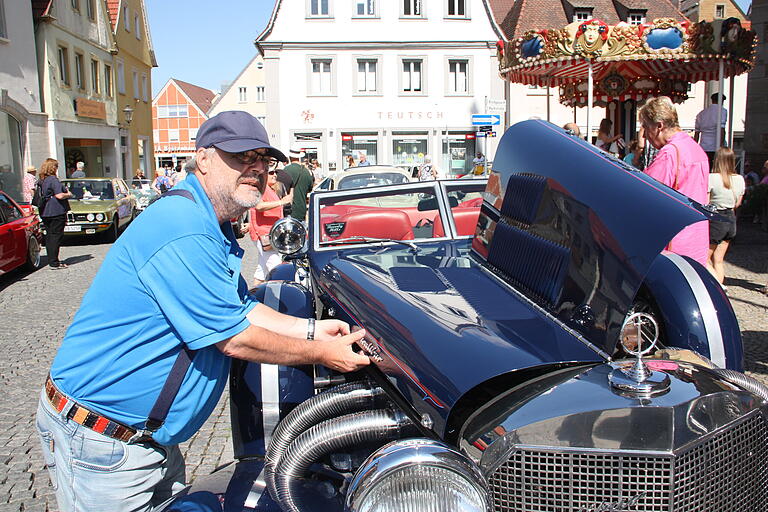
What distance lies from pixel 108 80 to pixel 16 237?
20.1 metres

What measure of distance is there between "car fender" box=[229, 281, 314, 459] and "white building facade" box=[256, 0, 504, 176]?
26.5m

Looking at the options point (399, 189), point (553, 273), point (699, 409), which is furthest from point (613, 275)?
point (399, 189)

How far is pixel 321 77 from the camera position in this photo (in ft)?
95.6

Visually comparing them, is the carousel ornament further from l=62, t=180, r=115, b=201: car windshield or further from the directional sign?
l=62, t=180, r=115, b=201: car windshield

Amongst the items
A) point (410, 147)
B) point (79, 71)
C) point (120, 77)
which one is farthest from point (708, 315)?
point (120, 77)

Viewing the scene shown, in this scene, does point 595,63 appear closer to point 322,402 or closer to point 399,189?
point 399,189

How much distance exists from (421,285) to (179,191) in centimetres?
106

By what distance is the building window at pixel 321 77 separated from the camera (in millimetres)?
28969

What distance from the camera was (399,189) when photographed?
4457 mm

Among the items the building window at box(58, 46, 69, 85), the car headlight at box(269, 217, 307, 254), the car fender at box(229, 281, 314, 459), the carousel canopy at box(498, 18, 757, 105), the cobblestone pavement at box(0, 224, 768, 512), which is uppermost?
the building window at box(58, 46, 69, 85)

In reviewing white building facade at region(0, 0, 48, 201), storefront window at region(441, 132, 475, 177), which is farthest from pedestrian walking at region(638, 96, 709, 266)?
storefront window at region(441, 132, 475, 177)

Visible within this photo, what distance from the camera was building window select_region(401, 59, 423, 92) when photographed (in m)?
29.5

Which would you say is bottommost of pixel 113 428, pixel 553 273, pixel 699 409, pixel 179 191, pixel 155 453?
pixel 155 453

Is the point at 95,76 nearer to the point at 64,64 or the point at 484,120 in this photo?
the point at 64,64
